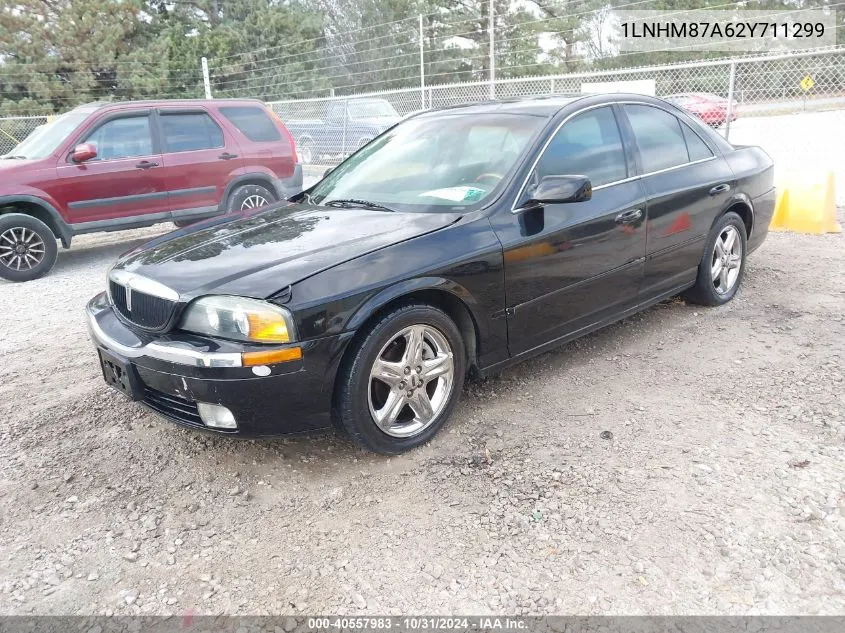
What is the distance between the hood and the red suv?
4238mm

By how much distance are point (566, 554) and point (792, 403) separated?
1795mm

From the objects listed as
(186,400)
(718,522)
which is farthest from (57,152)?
(718,522)

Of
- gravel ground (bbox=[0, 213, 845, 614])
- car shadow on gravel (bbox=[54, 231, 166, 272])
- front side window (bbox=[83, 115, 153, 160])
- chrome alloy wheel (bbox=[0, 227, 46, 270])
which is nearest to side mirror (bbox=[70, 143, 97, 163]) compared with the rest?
front side window (bbox=[83, 115, 153, 160])

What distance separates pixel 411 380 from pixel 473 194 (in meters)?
1.04

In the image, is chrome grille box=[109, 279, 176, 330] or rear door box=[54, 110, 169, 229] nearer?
chrome grille box=[109, 279, 176, 330]

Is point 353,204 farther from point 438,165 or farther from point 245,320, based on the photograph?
point 245,320

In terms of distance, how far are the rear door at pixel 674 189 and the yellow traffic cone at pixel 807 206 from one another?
3.01 meters

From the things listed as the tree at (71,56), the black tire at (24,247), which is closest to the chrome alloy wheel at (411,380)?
the black tire at (24,247)

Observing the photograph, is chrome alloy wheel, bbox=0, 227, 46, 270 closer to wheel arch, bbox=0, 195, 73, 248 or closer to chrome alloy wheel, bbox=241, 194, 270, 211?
wheel arch, bbox=0, 195, 73, 248

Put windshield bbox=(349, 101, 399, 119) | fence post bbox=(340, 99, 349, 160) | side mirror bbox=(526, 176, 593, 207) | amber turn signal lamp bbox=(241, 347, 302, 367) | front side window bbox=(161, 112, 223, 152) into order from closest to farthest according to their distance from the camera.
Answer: amber turn signal lamp bbox=(241, 347, 302, 367) → side mirror bbox=(526, 176, 593, 207) → front side window bbox=(161, 112, 223, 152) → fence post bbox=(340, 99, 349, 160) → windshield bbox=(349, 101, 399, 119)

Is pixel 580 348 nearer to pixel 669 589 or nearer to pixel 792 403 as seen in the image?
pixel 792 403

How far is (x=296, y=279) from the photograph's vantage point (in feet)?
9.05

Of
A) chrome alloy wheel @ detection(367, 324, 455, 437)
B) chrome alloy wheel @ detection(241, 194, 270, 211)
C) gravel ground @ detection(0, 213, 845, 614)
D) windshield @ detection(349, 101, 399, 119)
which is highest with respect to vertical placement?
windshield @ detection(349, 101, 399, 119)

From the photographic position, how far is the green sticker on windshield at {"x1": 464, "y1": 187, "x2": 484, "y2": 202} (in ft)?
11.3
